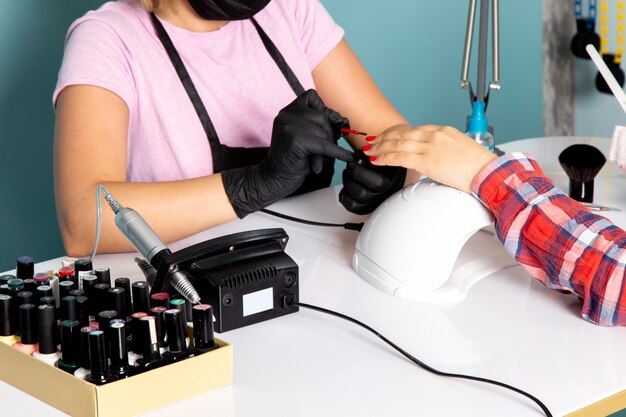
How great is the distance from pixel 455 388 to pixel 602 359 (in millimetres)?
199

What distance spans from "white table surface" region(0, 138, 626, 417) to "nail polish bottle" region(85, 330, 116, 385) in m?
0.07

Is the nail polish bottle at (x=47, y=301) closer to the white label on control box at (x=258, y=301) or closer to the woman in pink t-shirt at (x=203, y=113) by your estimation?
the white label on control box at (x=258, y=301)

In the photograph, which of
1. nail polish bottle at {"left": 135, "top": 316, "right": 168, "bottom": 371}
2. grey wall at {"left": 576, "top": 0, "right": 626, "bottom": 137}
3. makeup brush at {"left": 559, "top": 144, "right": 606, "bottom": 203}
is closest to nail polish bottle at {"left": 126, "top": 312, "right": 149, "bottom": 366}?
nail polish bottle at {"left": 135, "top": 316, "right": 168, "bottom": 371}

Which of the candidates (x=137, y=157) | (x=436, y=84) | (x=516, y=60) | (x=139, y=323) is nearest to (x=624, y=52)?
(x=516, y=60)

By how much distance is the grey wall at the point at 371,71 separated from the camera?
198 cm

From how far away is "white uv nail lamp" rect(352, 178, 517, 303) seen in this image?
47.9 inches

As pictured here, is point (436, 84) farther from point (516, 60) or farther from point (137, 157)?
point (137, 157)

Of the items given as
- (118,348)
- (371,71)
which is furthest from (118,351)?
(371,71)

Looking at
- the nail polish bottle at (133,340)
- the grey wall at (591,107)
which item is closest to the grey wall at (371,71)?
the grey wall at (591,107)

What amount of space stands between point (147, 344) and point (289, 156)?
0.49 metres

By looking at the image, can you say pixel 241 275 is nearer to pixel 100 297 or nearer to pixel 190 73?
pixel 100 297

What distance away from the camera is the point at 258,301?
3.73 feet

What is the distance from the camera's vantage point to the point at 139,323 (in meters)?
0.95

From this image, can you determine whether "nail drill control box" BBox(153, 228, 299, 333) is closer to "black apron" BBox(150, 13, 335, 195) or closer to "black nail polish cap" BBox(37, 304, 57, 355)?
"black nail polish cap" BBox(37, 304, 57, 355)
